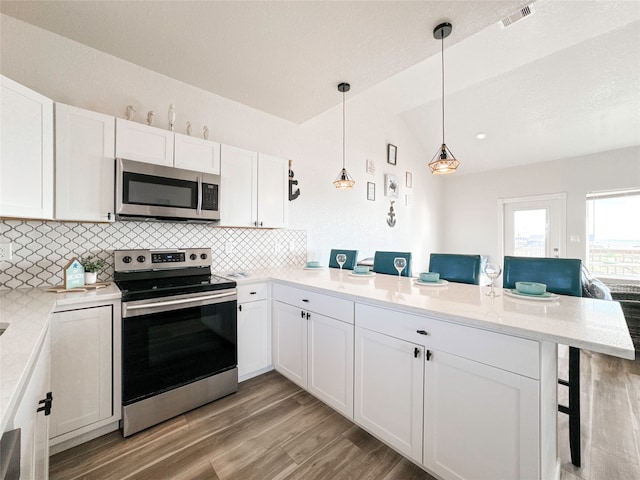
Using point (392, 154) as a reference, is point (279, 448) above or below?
below

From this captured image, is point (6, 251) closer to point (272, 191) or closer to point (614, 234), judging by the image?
point (272, 191)

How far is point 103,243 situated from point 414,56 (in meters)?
2.90

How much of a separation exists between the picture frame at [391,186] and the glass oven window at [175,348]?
361cm

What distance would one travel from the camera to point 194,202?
2312 mm

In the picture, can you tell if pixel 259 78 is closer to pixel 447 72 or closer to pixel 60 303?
pixel 60 303

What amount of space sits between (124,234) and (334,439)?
224 cm

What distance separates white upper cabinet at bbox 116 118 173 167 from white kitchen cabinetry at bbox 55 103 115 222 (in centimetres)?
5

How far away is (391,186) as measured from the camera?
500cm

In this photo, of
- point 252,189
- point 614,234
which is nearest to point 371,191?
point 252,189

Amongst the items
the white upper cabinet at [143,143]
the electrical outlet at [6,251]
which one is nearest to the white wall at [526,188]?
the white upper cabinet at [143,143]

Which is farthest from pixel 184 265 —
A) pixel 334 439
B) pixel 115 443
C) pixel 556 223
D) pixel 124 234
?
pixel 556 223

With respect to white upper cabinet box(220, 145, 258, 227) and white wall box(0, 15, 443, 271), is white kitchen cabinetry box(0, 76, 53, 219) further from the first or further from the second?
Answer: white upper cabinet box(220, 145, 258, 227)

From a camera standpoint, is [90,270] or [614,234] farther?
Result: [614,234]

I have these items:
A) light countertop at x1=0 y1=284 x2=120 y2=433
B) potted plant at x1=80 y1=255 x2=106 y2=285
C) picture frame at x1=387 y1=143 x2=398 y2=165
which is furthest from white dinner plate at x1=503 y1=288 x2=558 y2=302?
picture frame at x1=387 y1=143 x2=398 y2=165
